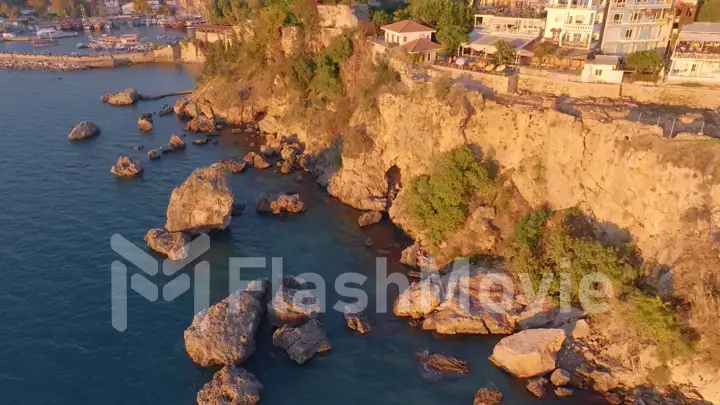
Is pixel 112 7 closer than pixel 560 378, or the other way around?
pixel 560 378

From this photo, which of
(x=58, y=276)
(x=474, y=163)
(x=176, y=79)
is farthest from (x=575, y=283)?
(x=176, y=79)

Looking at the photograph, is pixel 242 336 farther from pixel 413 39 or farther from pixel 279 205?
pixel 413 39

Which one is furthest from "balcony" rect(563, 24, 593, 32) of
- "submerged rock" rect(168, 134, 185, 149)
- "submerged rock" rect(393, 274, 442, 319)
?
"submerged rock" rect(168, 134, 185, 149)

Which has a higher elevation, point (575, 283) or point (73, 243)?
point (575, 283)

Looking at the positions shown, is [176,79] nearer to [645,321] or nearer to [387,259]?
[387,259]

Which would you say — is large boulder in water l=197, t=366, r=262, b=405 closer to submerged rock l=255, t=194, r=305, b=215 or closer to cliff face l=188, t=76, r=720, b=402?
cliff face l=188, t=76, r=720, b=402

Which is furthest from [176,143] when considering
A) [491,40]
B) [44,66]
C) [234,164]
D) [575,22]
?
[44,66]

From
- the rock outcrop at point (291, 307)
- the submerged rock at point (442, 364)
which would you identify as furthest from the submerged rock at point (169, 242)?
the submerged rock at point (442, 364)
